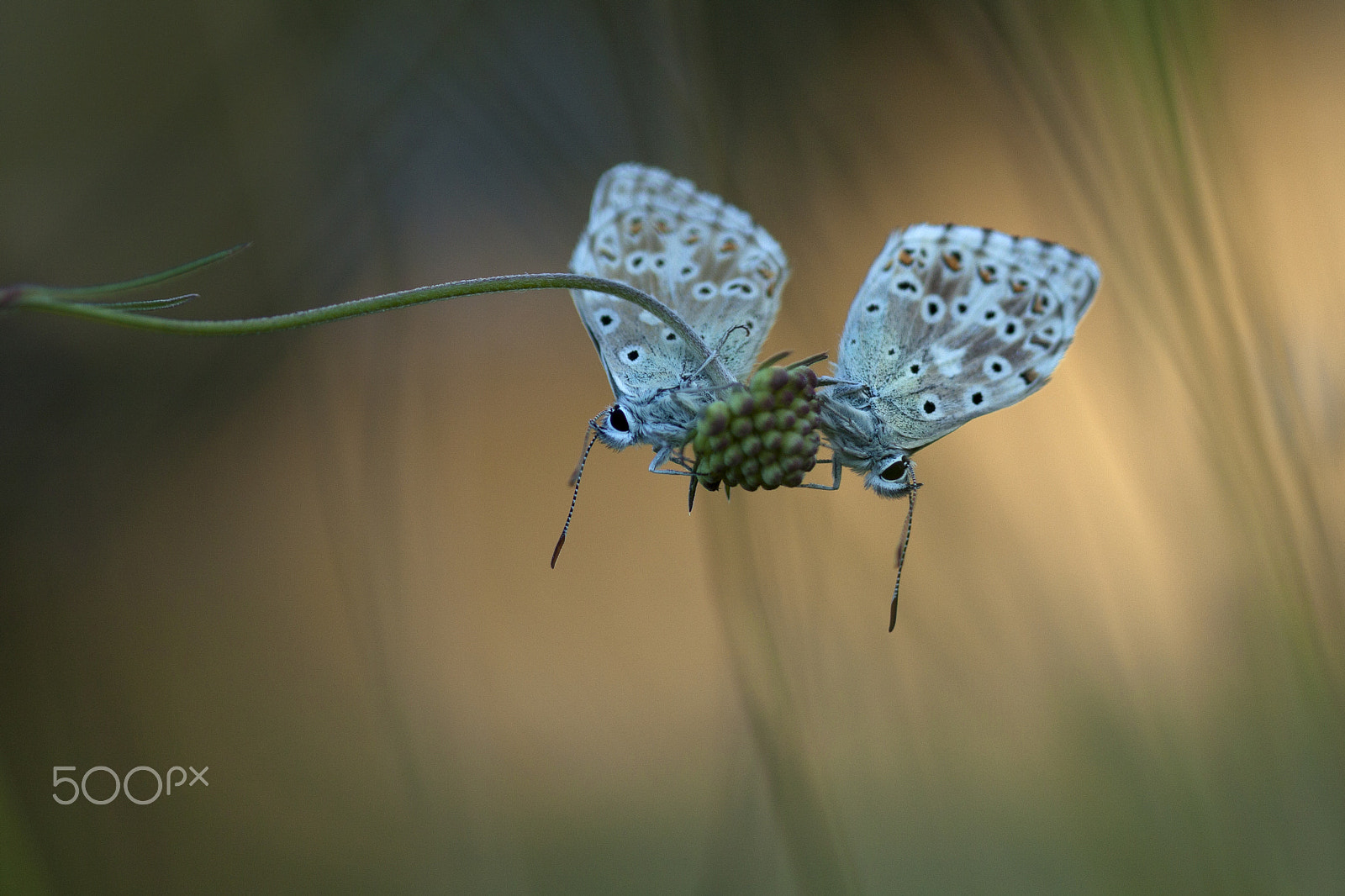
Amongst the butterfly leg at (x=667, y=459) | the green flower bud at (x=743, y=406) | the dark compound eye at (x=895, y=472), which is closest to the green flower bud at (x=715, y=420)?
the green flower bud at (x=743, y=406)

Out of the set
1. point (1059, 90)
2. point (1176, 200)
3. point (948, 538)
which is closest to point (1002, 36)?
point (1059, 90)

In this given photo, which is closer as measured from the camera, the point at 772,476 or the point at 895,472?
the point at 772,476

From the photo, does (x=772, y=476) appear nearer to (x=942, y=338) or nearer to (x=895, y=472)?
(x=895, y=472)

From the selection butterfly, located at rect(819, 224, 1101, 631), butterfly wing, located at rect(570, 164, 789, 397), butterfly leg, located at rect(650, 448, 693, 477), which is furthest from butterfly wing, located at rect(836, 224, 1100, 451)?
butterfly leg, located at rect(650, 448, 693, 477)

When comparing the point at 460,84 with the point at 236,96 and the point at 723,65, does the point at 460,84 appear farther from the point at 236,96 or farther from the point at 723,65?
the point at 236,96

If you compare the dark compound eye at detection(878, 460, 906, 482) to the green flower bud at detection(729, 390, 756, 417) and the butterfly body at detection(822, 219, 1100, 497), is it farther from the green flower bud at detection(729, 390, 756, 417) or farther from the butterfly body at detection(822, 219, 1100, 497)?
the green flower bud at detection(729, 390, 756, 417)

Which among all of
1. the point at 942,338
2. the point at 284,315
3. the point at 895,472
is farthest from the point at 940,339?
the point at 284,315
